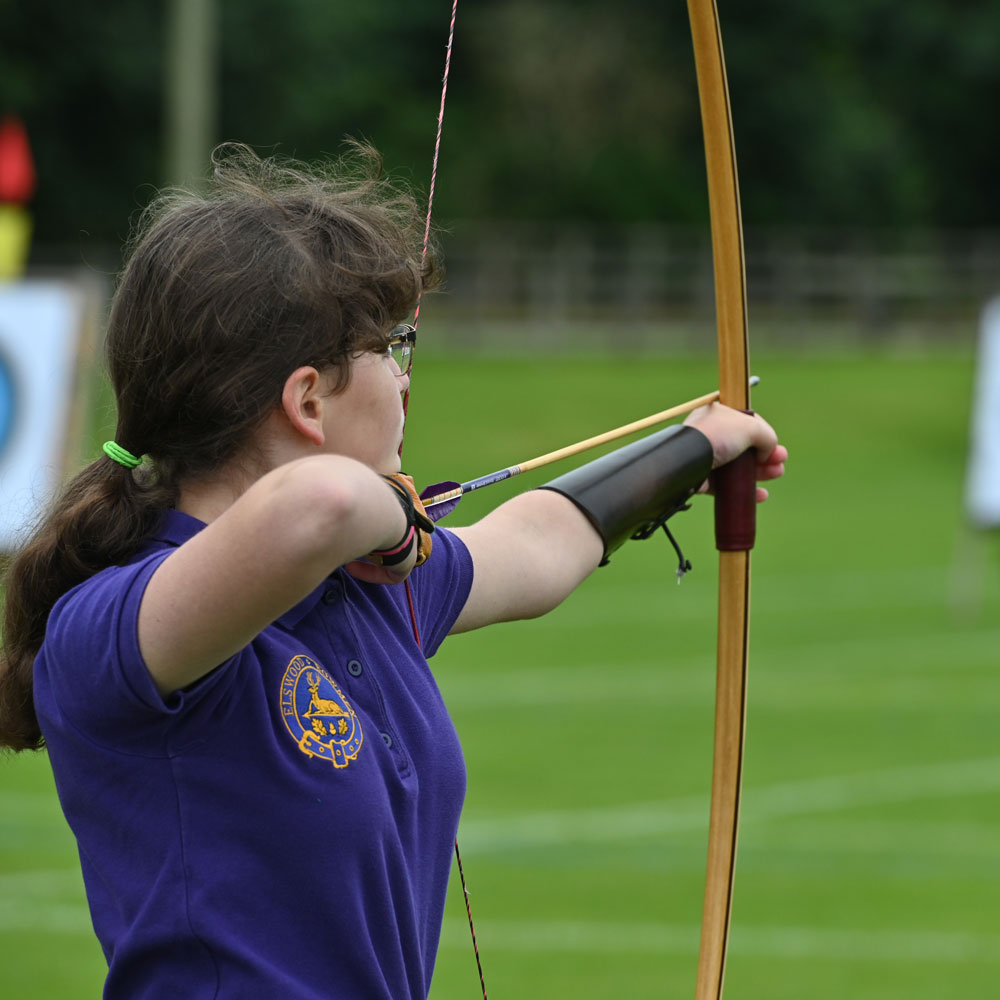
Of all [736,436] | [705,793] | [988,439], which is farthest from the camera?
[988,439]

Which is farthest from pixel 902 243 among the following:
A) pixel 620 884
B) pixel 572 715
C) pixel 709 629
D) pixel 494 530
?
pixel 494 530

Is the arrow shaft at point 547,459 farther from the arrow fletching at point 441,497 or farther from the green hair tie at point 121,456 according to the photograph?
the green hair tie at point 121,456

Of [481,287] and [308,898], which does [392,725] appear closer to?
[308,898]

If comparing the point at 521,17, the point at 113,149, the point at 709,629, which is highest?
the point at 521,17

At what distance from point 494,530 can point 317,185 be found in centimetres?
42

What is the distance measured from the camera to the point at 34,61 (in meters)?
24.7

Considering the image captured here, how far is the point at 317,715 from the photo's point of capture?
138 cm

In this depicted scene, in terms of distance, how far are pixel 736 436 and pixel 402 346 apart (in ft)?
2.09

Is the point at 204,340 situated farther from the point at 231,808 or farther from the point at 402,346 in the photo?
the point at 231,808

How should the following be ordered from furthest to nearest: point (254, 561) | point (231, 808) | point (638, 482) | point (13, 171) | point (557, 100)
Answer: point (557, 100) < point (13, 171) < point (638, 482) < point (231, 808) < point (254, 561)

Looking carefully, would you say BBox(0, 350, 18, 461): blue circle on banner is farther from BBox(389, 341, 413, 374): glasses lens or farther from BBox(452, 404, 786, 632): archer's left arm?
BBox(389, 341, 413, 374): glasses lens

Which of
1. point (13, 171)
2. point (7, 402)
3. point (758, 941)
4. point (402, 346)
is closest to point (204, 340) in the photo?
point (402, 346)

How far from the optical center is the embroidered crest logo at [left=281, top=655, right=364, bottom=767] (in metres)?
1.37

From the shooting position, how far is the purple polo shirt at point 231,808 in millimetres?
1312
